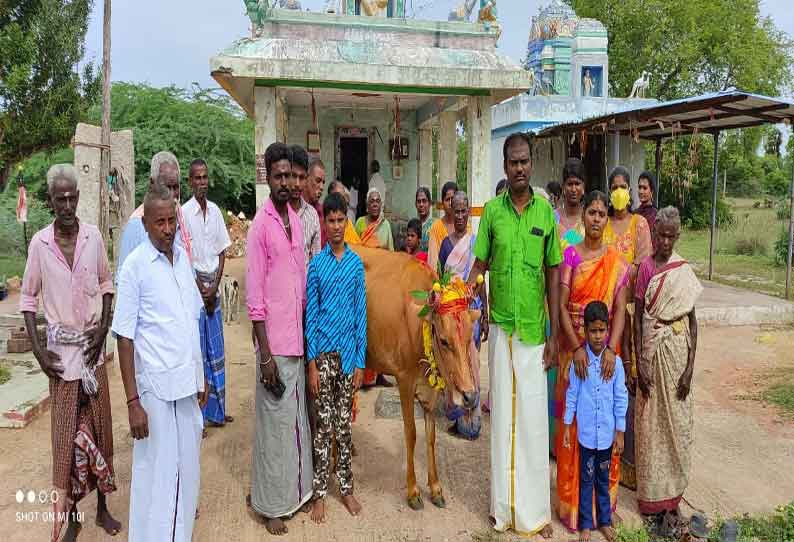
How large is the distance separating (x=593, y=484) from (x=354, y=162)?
32.8ft

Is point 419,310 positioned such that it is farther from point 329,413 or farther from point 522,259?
point 329,413

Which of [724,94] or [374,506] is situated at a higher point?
[724,94]

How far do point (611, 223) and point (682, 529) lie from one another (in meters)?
2.31

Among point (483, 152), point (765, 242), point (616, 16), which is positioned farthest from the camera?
point (616, 16)

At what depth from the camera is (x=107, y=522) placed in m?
3.82

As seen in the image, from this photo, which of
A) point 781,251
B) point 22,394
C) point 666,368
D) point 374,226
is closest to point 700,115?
point 781,251

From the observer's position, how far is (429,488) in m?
4.30

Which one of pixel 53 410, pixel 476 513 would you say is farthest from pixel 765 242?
pixel 53 410

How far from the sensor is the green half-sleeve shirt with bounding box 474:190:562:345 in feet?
12.1

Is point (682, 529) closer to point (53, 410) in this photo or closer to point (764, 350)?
point (53, 410)

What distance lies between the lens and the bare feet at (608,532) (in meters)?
3.74

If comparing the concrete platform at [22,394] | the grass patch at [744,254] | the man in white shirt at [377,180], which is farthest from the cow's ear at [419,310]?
the grass patch at [744,254]

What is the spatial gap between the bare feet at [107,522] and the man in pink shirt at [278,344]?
0.85m

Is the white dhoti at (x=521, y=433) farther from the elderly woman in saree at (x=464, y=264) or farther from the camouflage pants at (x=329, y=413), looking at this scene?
the elderly woman in saree at (x=464, y=264)
